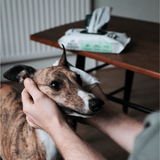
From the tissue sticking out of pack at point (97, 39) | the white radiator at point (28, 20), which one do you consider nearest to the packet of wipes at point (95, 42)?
the tissue sticking out of pack at point (97, 39)

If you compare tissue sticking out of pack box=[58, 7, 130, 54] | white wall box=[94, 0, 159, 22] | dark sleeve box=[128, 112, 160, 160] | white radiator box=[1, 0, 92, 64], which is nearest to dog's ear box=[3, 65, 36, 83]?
tissue sticking out of pack box=[58, 7, 130, 54]

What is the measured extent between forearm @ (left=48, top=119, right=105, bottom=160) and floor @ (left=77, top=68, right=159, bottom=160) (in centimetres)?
77

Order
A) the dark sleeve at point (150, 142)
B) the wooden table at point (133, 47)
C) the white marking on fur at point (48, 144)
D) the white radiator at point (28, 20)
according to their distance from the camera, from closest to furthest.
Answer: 1. the dark sleeve at point (150, 142)
2. the white marking on fur at point (48, 144)
3. the wooden table at point (133, 47)
4. the white radiator at point (28, 20)

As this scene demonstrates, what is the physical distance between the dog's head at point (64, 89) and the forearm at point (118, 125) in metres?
0.15

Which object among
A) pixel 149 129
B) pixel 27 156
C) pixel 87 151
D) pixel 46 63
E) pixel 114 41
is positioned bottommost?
pixel 46 63

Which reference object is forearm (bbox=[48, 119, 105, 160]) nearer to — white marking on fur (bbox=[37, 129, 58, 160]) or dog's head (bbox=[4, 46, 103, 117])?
dog's head (bbox=[4, 46, 103, 117])

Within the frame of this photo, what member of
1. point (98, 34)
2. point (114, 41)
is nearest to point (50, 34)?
point (98, 34)

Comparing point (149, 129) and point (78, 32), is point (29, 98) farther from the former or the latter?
point (78, 32)

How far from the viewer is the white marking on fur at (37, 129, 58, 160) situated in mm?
902

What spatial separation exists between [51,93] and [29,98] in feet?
0.28

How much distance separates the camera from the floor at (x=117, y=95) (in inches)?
64.9

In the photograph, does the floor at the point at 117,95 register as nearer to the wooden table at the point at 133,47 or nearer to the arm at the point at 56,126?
the wooden table at the point at 133,47

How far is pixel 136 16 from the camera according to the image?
7.63 feet

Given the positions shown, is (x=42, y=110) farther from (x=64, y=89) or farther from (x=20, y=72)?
(x=20, y=72)
